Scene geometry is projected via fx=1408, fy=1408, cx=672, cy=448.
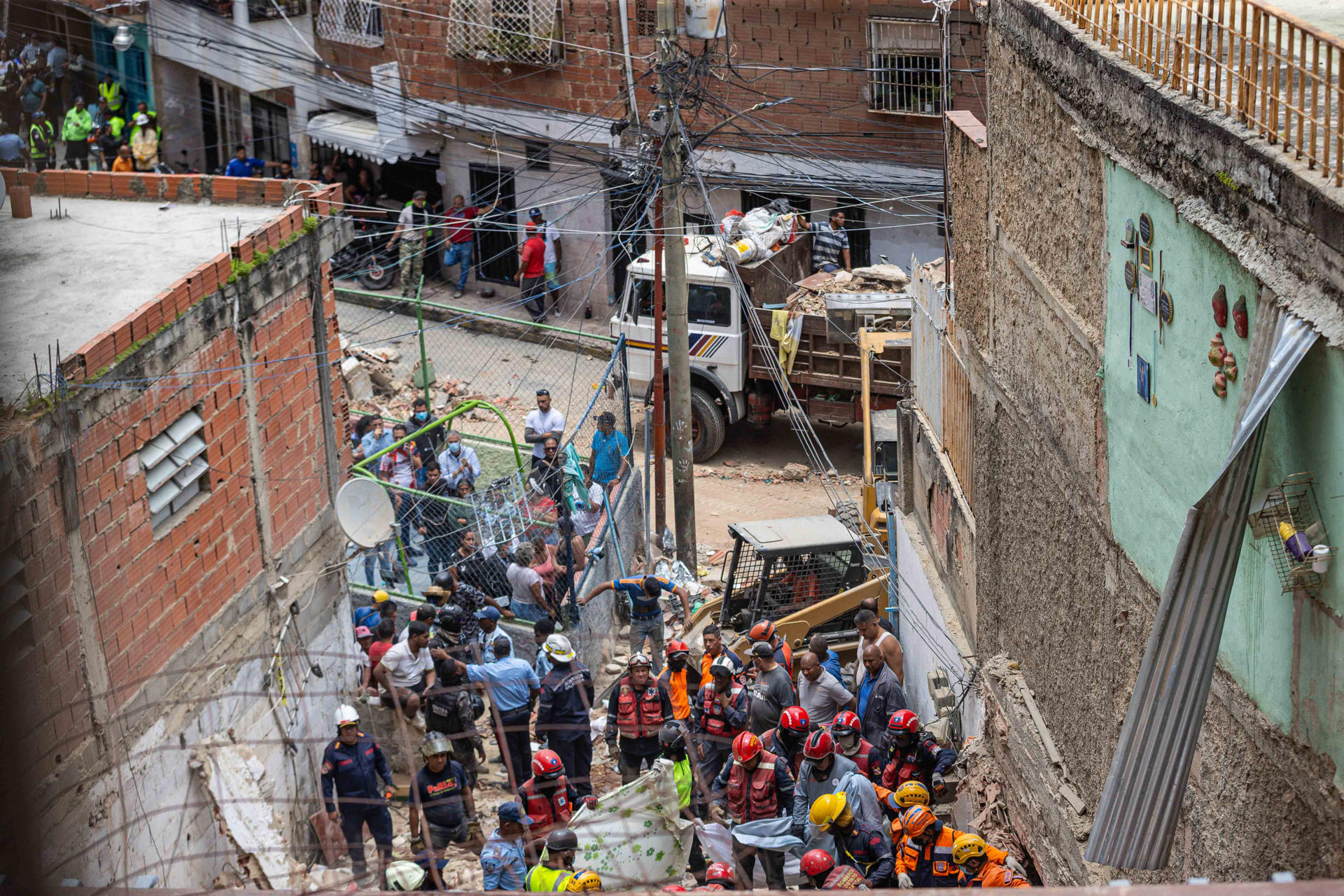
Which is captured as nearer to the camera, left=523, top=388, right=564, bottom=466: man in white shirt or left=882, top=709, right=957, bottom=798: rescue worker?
left=882, top=709, right=957, bottom=798: rescue worker

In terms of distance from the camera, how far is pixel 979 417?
9773mm

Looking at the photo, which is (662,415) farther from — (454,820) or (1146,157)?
(1146,157)

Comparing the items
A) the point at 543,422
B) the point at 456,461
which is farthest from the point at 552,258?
the point at 456,461

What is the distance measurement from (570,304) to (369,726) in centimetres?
1240

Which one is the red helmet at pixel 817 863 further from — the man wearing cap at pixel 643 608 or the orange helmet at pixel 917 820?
the man wearing cap at pixel 643 608

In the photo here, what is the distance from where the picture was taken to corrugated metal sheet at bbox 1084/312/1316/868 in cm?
478

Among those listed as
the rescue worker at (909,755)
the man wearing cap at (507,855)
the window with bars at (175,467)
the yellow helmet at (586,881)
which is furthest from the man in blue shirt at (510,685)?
the yellow helmet at (586,881)

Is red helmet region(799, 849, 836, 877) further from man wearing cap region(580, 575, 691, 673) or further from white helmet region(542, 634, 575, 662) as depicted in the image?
man wearing cap region(580, 575, 691, 673)

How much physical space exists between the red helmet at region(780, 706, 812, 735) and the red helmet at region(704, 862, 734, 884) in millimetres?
1466

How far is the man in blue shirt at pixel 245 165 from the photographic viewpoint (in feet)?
80.6

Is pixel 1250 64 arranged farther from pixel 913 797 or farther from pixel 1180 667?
pixel 913 797

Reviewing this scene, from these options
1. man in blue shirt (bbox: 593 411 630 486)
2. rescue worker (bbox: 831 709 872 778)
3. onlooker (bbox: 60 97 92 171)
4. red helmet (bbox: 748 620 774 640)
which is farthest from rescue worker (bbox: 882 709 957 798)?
onlooker (bbox: 60 97 92 171)

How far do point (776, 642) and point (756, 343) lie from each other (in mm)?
6315

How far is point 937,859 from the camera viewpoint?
301 inches
